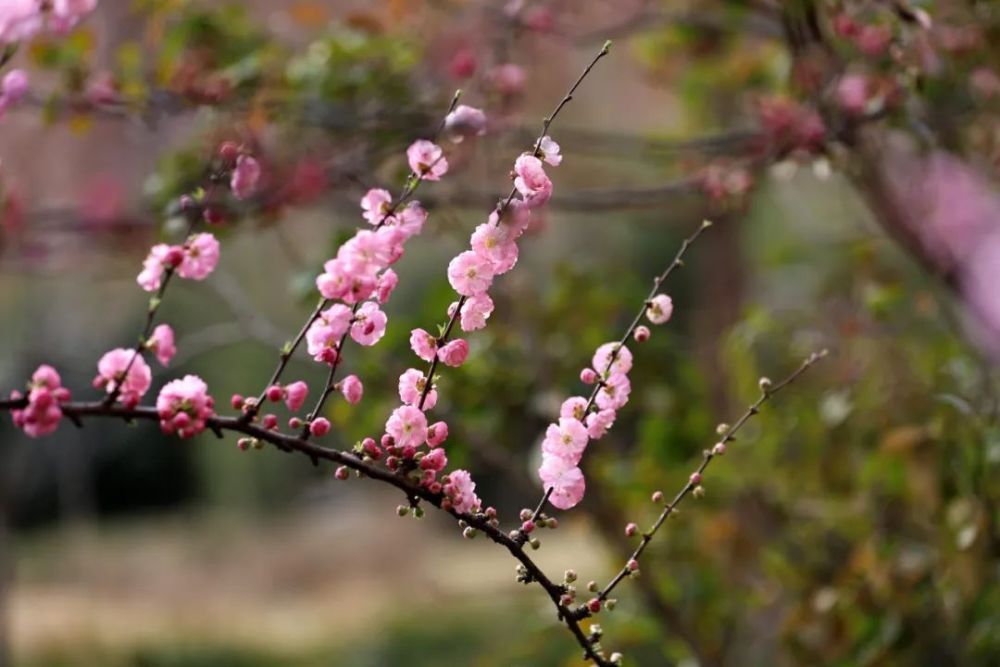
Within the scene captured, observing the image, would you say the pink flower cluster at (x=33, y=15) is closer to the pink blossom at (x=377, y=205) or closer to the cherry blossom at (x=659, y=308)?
the pink blossom at (x=377, y=205)

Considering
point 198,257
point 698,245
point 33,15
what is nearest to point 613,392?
point 198,257

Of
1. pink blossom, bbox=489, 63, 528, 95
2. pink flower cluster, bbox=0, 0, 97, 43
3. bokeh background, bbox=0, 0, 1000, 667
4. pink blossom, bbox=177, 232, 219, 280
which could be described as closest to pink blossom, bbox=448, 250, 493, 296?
pink blossom, bbox=177, 232, 219, 280

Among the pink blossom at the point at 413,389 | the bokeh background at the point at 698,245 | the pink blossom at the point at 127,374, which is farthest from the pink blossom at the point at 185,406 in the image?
the bokeh background at the point at 698,245

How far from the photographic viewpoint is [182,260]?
1.79ft

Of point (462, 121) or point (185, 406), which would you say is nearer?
point (185, 406)

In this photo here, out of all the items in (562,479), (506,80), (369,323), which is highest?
(506,80)

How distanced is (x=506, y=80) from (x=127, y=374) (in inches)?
32.9

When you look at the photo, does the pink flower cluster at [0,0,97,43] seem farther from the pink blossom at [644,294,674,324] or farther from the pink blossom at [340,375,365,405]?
the pink blossom at [644,294,674,324]

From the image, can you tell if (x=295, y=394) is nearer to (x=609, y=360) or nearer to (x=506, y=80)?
(x=609, y=360)

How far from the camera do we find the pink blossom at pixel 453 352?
60 centimetres

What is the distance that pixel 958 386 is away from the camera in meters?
1.30

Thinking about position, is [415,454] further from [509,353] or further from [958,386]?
[509,353]

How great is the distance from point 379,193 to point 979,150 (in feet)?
3.18

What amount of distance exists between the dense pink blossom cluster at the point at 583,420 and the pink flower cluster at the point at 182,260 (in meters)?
0.20
